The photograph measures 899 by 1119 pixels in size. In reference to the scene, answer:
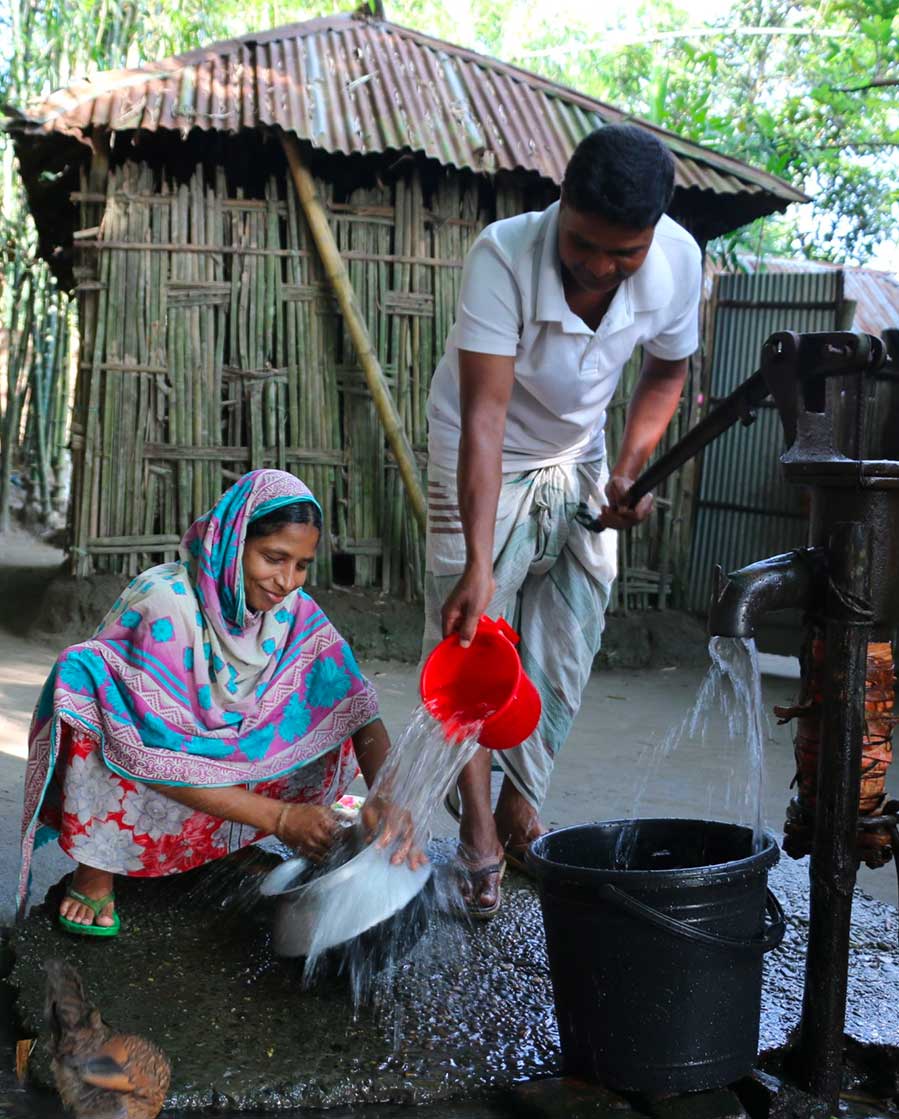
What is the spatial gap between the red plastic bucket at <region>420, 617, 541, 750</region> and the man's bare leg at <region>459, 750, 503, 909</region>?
249mm

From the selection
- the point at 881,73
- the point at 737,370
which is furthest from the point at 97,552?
the point at 881,73

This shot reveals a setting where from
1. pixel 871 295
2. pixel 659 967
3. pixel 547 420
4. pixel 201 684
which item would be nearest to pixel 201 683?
pixel 201 684

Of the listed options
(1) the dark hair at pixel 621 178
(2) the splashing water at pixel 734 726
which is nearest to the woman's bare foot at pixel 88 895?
(2) the splashing water at pixel 734 726

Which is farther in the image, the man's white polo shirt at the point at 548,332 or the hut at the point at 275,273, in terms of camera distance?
the hut at the point at 275,273

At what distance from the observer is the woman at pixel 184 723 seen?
257 cm

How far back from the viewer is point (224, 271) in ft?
22.4

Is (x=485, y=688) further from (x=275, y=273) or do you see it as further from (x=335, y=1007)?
(x=275, y=273)

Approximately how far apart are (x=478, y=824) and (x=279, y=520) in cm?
91

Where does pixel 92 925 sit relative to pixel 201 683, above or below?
below

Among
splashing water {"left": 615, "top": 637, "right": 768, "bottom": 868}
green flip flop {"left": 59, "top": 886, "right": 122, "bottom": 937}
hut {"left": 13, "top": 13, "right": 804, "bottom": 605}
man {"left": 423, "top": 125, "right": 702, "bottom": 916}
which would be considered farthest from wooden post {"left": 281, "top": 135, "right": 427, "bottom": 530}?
green flip flop {"left": 59, "top": 886, "right": 122, "bottom": 937}

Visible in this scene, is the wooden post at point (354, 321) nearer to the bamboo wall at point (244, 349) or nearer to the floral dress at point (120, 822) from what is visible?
the bamboo wall at point (244, 349)

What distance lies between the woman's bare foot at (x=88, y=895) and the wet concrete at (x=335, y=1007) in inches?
1.9

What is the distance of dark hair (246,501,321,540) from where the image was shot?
8.70ft

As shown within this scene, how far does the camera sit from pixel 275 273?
6.82 m
